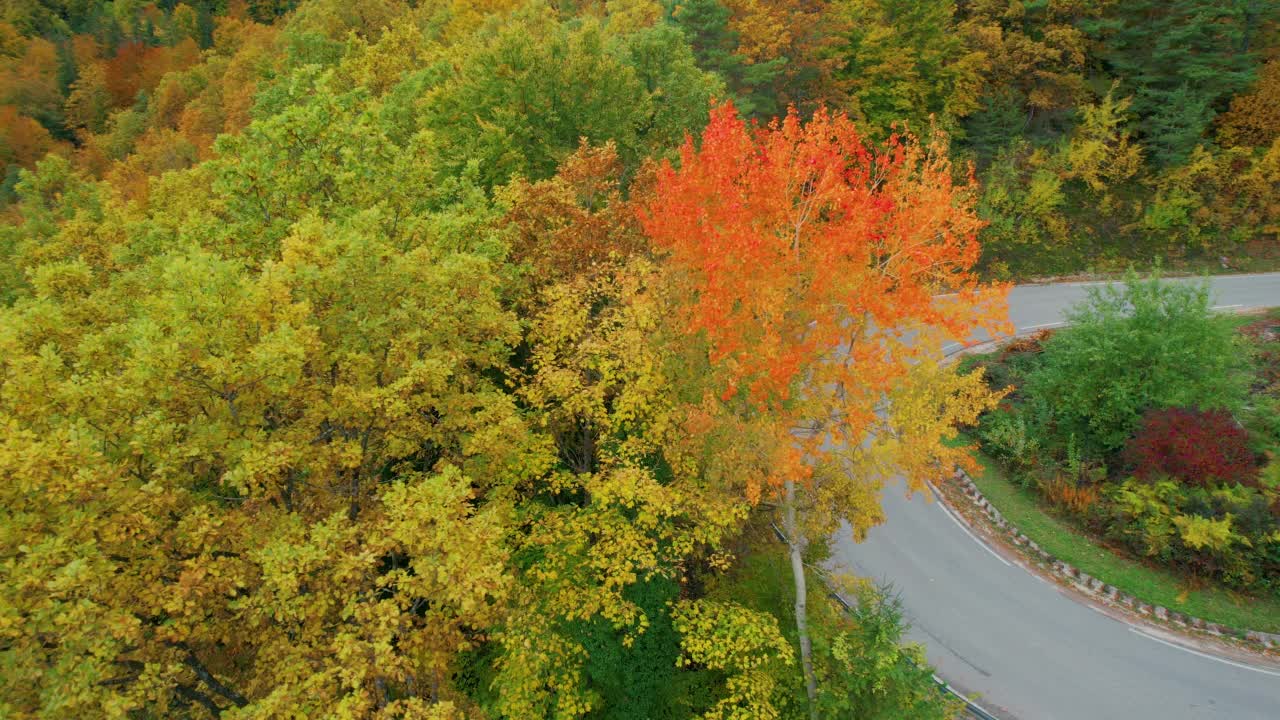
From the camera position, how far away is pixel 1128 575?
15.4 m

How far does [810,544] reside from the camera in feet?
47.3

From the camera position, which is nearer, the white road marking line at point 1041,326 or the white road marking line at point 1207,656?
the white road marking line at point 1207,656

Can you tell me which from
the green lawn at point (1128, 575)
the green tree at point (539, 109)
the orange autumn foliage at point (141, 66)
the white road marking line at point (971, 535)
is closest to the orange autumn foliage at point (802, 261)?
the white road marking line at point (971, 535)

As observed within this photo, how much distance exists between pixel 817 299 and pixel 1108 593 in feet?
36.1

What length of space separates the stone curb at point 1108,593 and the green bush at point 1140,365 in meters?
3.98

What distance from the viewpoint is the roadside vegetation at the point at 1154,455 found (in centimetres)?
1491

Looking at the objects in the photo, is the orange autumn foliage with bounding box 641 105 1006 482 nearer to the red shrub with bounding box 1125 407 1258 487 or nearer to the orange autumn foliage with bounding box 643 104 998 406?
the orange autumn foliage with bounding box 643 104 998 406

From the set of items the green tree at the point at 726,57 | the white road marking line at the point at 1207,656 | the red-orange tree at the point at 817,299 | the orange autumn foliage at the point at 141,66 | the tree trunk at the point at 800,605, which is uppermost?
the green tree at the point at 726,57

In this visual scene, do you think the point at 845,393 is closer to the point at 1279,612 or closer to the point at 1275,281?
the point at 1279,612

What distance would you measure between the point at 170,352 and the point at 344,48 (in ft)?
96.3

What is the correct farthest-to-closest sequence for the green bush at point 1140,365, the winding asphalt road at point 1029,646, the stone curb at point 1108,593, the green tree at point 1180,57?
the green tree at point 1180,57 → the green bush at point 1140,365 → the stone curb at point 1108,593 → the winding asphalt road at point 1029,646

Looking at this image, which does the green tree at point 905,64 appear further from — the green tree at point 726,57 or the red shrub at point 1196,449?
the red shrub at point 1196,449

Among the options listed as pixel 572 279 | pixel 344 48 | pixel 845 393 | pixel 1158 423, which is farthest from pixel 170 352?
pixel 344 48

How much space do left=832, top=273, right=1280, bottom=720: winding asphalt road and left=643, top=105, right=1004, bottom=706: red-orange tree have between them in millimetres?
4173
